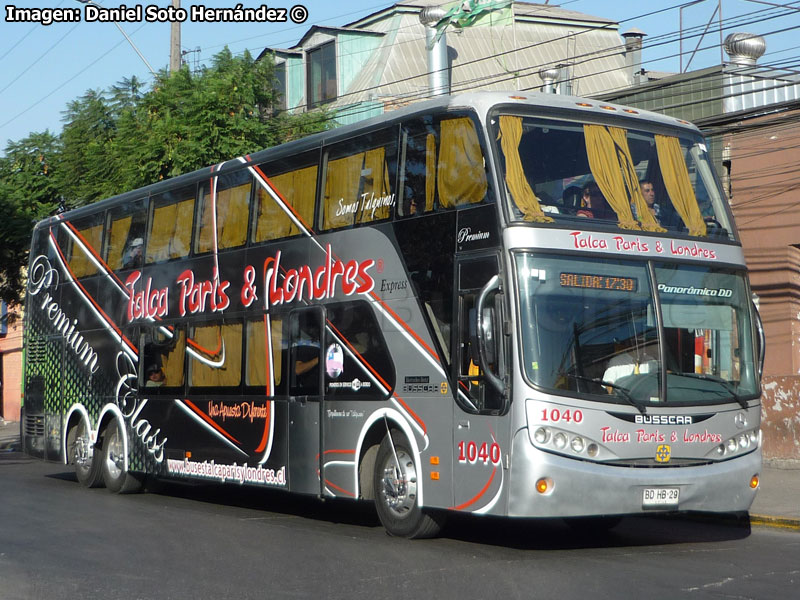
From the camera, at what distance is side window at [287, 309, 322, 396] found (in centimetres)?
1227

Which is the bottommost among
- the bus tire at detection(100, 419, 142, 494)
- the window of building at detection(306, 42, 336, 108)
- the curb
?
the curb

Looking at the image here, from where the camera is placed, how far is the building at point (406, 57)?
3155 cm

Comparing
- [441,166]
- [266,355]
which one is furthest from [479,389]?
[266,355]

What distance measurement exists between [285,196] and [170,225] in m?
3.00

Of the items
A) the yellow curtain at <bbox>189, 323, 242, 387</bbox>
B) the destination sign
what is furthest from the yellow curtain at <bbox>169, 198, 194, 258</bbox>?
the destination sign

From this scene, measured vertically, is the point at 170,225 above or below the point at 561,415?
above

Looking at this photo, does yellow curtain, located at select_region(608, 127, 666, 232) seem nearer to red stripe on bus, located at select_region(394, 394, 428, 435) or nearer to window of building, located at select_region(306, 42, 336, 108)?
red stripe on bus, located at select_region(394, 394, 428, 435)

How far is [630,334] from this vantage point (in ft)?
32.1

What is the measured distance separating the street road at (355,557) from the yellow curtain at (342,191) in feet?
10.8

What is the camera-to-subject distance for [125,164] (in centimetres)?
2447

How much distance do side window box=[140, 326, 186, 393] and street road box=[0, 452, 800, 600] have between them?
1819mm

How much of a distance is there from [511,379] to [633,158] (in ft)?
8.60

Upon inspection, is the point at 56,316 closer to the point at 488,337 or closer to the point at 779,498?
the point at 488,337

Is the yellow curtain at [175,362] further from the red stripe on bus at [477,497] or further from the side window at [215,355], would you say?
the red stripe on bus at [477,497]
